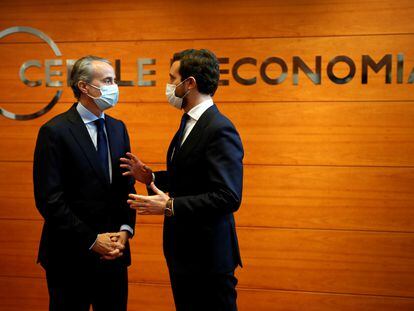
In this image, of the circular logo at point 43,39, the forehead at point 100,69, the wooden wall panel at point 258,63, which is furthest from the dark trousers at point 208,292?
the circular logo at point 43,39

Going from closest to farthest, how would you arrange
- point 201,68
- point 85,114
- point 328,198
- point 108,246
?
point 201,68
point 108,246
point 85,114
point 328,198

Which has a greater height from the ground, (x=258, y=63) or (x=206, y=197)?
(x=258, y=63)

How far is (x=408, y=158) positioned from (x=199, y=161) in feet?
6.40

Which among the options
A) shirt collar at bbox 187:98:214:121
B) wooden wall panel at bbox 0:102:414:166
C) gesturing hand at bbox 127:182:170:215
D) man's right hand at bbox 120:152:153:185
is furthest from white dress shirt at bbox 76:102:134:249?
wooden wall panel at bbox 0:102:414:166

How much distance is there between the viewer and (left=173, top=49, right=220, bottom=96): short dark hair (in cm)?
240

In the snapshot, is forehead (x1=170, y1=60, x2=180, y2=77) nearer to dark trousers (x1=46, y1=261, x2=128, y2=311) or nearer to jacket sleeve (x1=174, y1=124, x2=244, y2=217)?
jacket sleeve (x1=174, y1=124, x2=244, y2=217)

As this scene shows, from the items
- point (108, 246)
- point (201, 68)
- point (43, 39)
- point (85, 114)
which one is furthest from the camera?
point (43, 39)

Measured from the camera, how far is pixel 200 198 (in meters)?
2.22

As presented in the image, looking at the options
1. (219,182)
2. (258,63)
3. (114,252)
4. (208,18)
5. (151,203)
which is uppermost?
(208,18)

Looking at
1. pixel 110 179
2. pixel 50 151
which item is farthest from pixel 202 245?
pixel 50 151

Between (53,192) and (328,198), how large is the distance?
2041 millimetres

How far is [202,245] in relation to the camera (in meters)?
2.30

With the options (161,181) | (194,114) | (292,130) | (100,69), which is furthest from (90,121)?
(292,130)

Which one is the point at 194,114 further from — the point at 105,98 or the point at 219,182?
the point at 105,98
